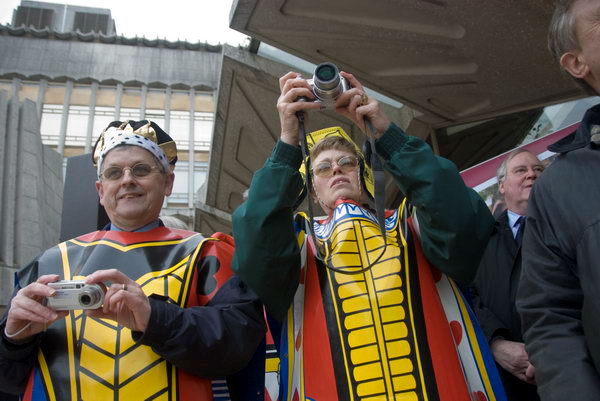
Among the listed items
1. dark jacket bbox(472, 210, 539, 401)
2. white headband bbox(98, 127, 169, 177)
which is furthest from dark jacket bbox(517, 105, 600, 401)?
white headband bbox(98, 127, 169, 177)

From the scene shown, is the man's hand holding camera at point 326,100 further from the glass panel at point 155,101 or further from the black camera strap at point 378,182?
the glass panel at point 155,101

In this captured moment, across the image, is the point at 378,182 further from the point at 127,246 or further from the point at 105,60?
the point at 105,60

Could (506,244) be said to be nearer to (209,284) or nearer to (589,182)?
(589,182)

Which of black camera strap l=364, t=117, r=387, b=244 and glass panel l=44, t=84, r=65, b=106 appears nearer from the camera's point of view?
black camera strap l=364, t=117, r=387, b=244

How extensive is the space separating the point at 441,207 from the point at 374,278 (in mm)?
349

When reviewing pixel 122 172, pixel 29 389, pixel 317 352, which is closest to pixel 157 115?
pixel 122 172

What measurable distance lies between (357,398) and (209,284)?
0.72 metres

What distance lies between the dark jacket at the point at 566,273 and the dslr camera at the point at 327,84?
0.75m

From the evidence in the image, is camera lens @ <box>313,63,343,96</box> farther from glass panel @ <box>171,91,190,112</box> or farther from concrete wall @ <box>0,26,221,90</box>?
concrete wall @ <box>0,26,221,90</box>

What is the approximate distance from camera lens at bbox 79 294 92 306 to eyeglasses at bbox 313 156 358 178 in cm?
108

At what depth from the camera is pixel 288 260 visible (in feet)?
6.61

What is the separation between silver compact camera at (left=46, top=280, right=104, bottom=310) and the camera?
173 cm

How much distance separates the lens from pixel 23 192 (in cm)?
1268

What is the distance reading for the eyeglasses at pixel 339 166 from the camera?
2382mm
